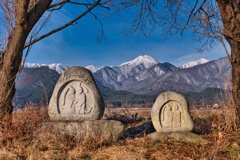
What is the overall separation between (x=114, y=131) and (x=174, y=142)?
4.57 feet

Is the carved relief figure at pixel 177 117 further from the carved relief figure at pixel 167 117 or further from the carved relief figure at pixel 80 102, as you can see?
the carved relief figure at pixel 80 102

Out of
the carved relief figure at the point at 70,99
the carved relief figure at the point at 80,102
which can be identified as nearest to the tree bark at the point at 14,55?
the carved relief figure at the point at 70,99

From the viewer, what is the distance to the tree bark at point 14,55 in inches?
212

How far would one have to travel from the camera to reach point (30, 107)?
314 inches

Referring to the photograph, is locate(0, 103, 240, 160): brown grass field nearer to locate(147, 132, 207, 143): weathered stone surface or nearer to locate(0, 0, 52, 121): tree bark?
locate(147, 132, 207, 143): weathered stone surface

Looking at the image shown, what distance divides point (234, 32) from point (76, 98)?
3.85 metres

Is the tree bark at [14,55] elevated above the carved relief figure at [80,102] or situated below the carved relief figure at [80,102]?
above

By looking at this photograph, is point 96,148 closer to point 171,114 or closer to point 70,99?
point 70,99

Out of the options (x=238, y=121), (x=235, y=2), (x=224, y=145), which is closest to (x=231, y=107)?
(x=238, y=121)

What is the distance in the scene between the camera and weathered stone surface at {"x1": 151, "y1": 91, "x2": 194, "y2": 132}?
6.80 metres

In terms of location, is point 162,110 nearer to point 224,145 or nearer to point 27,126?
point 224,145

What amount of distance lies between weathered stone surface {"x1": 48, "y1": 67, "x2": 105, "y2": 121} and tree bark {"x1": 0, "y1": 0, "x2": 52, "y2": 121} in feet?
3.28

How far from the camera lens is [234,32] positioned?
19.9 ft

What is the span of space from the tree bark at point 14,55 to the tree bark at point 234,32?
409cm
